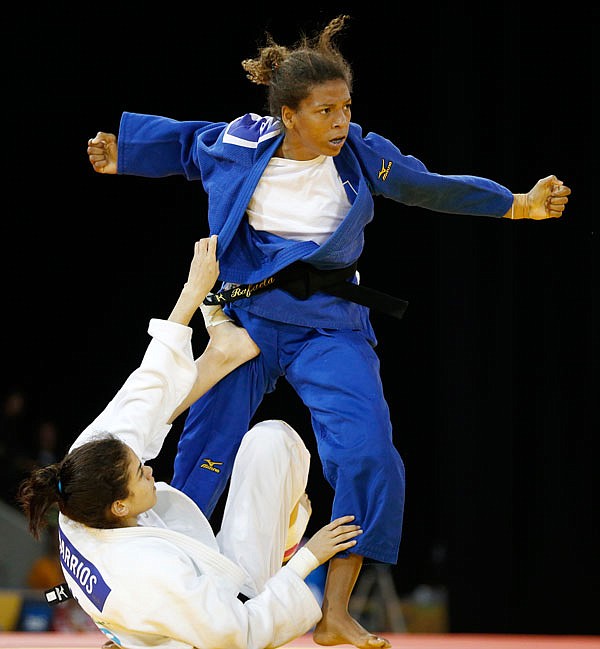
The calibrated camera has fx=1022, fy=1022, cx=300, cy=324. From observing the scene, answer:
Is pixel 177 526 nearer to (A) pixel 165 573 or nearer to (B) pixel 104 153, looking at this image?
(A) pixel 165 573

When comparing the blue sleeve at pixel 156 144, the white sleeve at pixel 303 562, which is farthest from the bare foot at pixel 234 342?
the white sleeve at pixel 303 562

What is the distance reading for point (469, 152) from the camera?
4.06 meters

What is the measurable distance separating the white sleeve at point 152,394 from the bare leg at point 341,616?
1.48ft

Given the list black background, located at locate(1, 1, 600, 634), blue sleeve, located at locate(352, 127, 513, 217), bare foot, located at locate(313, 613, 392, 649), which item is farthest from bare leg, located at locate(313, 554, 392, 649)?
black background, located at locate(1, 1, 600, 634)

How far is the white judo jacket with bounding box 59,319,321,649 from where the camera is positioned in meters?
1.76

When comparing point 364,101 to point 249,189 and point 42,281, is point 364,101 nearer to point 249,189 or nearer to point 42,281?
point 42,281

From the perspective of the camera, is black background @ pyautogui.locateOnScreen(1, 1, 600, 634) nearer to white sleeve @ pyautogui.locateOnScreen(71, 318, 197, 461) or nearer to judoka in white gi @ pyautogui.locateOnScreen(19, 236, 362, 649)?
judoka in white gi @ pyautogui.locateOnScreen(19, 236, 362, 649)

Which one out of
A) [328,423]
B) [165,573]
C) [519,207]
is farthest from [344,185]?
[165,573]

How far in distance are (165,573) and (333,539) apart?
0.38m

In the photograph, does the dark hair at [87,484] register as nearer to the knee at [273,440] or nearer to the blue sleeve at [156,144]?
the knee at [273,440]

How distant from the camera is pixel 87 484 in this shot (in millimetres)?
1854

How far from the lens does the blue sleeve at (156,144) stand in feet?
7.72

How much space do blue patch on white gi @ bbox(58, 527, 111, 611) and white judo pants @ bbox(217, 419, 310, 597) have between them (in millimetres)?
297

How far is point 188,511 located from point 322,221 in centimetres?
67
